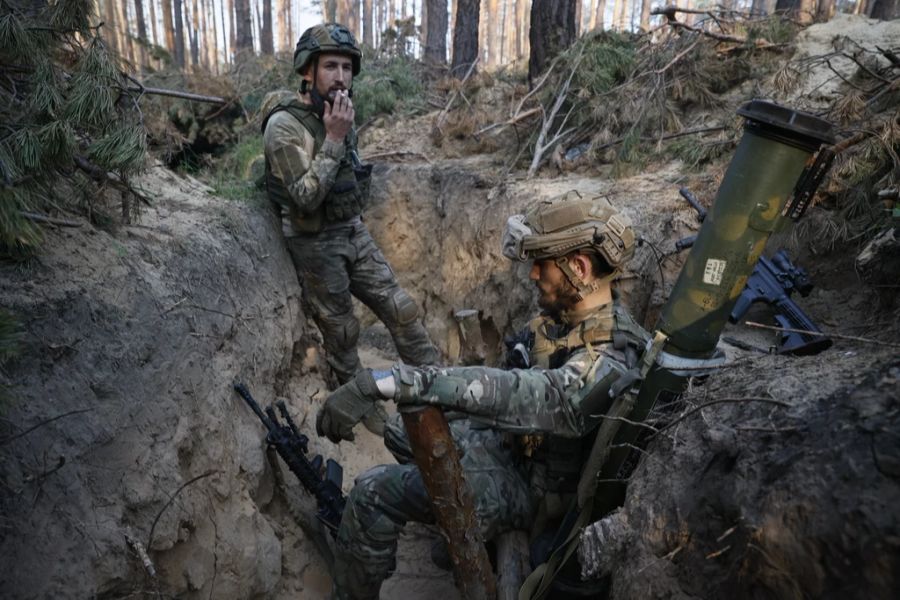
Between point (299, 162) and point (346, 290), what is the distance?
42.8 inches

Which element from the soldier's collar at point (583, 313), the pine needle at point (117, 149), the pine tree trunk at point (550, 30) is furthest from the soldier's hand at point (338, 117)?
the pine tree trunk at point (550, 30)

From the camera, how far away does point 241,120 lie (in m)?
Answer: 7.50

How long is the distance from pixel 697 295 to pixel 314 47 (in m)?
3.28

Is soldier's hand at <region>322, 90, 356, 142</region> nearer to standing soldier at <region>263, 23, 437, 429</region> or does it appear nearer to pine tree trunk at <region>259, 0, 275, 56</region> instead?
standing soldier at <region>263, 23, 437, 429</region>

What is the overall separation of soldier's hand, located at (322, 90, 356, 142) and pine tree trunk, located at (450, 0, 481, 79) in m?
5.97

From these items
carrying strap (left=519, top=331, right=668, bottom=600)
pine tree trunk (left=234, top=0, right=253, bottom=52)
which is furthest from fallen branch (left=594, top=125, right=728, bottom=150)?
pine tree trunk (left=234, top=0, right=253, bottom=52)

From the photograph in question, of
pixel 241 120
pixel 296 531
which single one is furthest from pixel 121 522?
pixel 241 120

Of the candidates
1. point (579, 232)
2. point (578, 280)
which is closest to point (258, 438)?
point (578, 280)

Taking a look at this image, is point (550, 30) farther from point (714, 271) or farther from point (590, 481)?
point (590, 481)

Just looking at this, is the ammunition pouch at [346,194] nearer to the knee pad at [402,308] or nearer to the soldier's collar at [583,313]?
the knee pad at [402,308]

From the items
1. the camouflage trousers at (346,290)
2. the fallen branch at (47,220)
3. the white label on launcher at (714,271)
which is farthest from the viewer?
the camouflage trousers at (346,290)

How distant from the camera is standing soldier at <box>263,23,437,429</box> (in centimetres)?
396

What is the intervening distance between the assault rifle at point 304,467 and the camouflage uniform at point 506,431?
0.49 metres

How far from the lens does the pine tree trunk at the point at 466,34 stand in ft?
31.0
